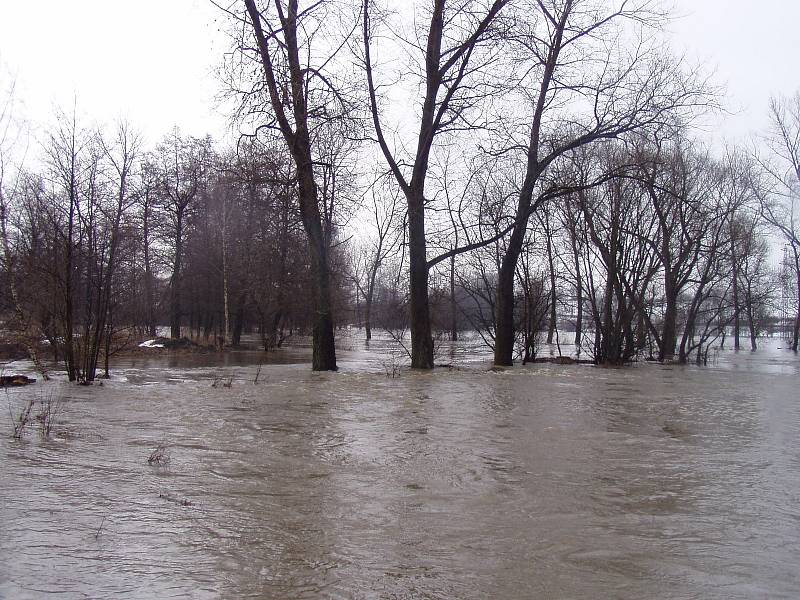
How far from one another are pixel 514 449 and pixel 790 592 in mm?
3262

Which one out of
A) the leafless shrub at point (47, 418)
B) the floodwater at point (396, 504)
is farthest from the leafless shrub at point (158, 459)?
the leafless shrub at point (47, 418)

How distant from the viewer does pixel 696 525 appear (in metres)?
4.27

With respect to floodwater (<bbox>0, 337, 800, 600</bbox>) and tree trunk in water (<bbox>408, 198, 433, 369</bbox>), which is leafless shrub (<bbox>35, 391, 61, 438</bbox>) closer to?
floodwater (<bbox>0, 337, 800, 600</bbox>)

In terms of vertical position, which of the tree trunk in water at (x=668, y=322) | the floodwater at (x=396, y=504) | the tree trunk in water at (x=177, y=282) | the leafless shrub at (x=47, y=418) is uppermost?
the tree trunk in water at (x=177, y=282)

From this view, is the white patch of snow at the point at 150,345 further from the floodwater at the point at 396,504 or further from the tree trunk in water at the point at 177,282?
the floodwater at the point at 396,504

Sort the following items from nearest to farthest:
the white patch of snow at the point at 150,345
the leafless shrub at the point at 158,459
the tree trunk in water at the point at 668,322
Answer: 1. the leafless shrub at the point at 158,459
2. the tree trunk in water at the point at 668,322
3. the white patch of snow at the point at 150,345

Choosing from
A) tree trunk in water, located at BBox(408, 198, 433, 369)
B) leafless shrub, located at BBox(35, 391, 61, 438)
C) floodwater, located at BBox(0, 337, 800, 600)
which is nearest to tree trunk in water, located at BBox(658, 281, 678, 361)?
tree trunk in water, located at BBox(408, 198, 433, 369)

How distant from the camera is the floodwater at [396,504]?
11.1 ft

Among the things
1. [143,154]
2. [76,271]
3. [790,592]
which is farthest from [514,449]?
[143,154]

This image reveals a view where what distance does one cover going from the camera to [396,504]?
4.63m

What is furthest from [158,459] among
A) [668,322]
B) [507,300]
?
[668,322]

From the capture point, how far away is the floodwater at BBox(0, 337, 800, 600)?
133 inches

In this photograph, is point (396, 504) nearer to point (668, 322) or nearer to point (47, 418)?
point (47, 418)

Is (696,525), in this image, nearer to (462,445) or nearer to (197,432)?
(462,445)
